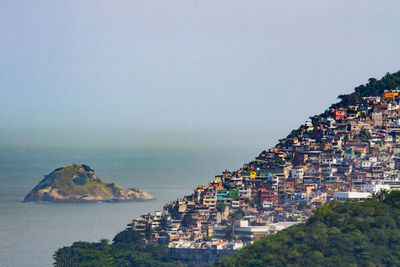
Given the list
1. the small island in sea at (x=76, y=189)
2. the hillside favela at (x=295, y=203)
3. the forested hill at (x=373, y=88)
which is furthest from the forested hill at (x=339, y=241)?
the small island in sea at (x=76, y=189)

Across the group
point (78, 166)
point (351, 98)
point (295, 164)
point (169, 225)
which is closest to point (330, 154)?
point (295, 164)

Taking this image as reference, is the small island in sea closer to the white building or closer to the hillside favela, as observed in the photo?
the hillside favela

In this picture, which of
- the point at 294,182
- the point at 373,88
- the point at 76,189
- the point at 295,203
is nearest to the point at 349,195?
the point at 295,203

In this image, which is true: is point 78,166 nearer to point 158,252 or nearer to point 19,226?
point 19,226

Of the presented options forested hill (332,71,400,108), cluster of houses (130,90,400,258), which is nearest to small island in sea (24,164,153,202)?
forested hill (332,71,400,108)

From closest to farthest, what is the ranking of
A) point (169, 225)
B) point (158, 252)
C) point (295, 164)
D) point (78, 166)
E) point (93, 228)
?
point (158, 252) → point (169, 225) → point (295, 164) → point (93, 228) → point (78, 166)

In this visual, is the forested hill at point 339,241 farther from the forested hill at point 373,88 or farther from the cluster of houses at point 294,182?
the forested hill at point 373,88

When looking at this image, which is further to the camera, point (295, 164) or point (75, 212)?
point (75, 212)
